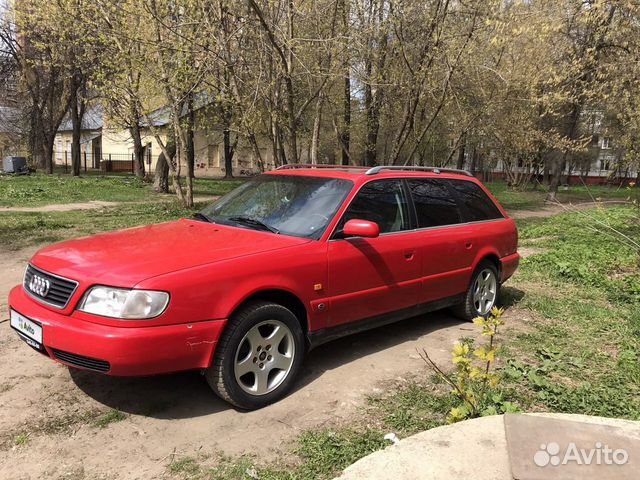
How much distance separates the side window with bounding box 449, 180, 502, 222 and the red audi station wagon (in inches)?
2.5

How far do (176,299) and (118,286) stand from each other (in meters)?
0.35

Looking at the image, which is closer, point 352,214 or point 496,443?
point 496,443

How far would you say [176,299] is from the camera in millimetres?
3311

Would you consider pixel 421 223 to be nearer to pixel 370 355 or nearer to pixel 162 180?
pixel 370 355

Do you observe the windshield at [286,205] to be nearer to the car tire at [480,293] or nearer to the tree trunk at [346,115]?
the car tire at [480,293]

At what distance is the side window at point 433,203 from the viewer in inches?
205

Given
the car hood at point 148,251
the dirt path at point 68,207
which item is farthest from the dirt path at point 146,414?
the dirt path at point 68,207

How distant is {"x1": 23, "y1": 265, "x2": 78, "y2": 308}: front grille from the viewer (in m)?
3.45

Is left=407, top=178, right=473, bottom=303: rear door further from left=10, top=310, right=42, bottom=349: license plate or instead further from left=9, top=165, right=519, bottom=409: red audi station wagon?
left=10, top=310, right=42, bottom=349: license plate

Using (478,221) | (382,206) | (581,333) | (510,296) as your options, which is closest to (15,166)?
(510,296)

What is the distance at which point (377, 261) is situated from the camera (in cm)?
459

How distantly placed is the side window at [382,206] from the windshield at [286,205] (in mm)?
136

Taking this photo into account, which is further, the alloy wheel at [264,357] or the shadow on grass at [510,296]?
the shadow on grass at [510,296]

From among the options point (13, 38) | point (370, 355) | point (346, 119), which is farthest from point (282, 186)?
point (13, 38)
